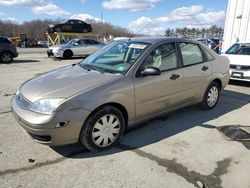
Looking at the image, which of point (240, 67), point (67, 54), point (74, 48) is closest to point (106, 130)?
point (240, 67)

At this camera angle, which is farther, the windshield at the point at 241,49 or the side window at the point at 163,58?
the windshield at the point at 241,49

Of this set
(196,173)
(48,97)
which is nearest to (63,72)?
(48,97)

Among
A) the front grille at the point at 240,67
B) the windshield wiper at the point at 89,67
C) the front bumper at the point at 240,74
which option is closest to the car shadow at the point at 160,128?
the windshield wiper at the point at 89,67

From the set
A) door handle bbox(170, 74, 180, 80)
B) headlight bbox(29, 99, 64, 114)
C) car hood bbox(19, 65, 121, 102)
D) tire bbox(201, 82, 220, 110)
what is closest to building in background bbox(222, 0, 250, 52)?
tire bbox(201, 82, 220, 110)

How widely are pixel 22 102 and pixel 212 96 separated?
12.8 feet

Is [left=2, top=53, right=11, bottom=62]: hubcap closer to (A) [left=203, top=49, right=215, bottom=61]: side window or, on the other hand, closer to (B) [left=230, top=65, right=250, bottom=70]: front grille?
(B) [left=230, top=65, right=250, bottom=70]: front grille

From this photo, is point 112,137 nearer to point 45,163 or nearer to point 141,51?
point 45,163

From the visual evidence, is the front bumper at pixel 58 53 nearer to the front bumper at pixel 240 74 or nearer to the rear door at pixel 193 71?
the front bumper at pixel 240 74

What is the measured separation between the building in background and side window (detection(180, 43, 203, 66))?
8.65m

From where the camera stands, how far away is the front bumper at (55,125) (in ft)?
10.1

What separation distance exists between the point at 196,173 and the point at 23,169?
215 cm

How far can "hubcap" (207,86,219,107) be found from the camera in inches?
212

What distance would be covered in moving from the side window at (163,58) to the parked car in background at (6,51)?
12660mm

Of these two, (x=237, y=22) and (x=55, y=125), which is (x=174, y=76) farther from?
(x=237, y=22)
